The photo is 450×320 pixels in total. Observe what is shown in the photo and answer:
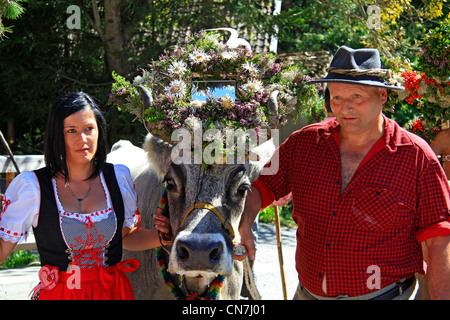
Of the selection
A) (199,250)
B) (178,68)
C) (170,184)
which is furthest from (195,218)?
(178,68)

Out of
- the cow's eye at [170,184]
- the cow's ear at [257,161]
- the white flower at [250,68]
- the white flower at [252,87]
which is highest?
the white flower at [250,68]

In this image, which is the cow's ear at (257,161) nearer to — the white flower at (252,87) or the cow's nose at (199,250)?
the white flower at (252,87)

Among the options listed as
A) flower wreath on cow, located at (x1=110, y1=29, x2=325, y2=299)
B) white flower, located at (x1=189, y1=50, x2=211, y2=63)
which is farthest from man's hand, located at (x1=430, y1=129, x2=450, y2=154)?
white flower, located at (x1=189, y1=50, x2=211, y2=63)

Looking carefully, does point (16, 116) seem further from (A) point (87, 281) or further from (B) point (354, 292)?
(B) point (354, 292)

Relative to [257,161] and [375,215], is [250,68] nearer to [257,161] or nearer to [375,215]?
[257,161]

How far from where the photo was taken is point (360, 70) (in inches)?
112

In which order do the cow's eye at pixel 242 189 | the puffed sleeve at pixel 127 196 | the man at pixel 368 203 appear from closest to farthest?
the man at pixel 368 203 → the puffed sleeve at pixel 127 196 → the cow's eye at pixel 242 189

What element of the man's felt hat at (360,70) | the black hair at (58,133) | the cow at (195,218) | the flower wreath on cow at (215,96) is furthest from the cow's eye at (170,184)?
the man's felt hat at (360,70)

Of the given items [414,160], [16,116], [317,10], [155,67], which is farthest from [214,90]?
[16,116]

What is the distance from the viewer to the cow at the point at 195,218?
288 centimetres

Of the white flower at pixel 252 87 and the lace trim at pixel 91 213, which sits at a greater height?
the white flower at pixel 252 87

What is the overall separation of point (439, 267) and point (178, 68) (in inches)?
79.2

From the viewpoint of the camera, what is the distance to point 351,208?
2.84 meters

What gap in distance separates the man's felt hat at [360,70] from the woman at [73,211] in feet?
4.64
